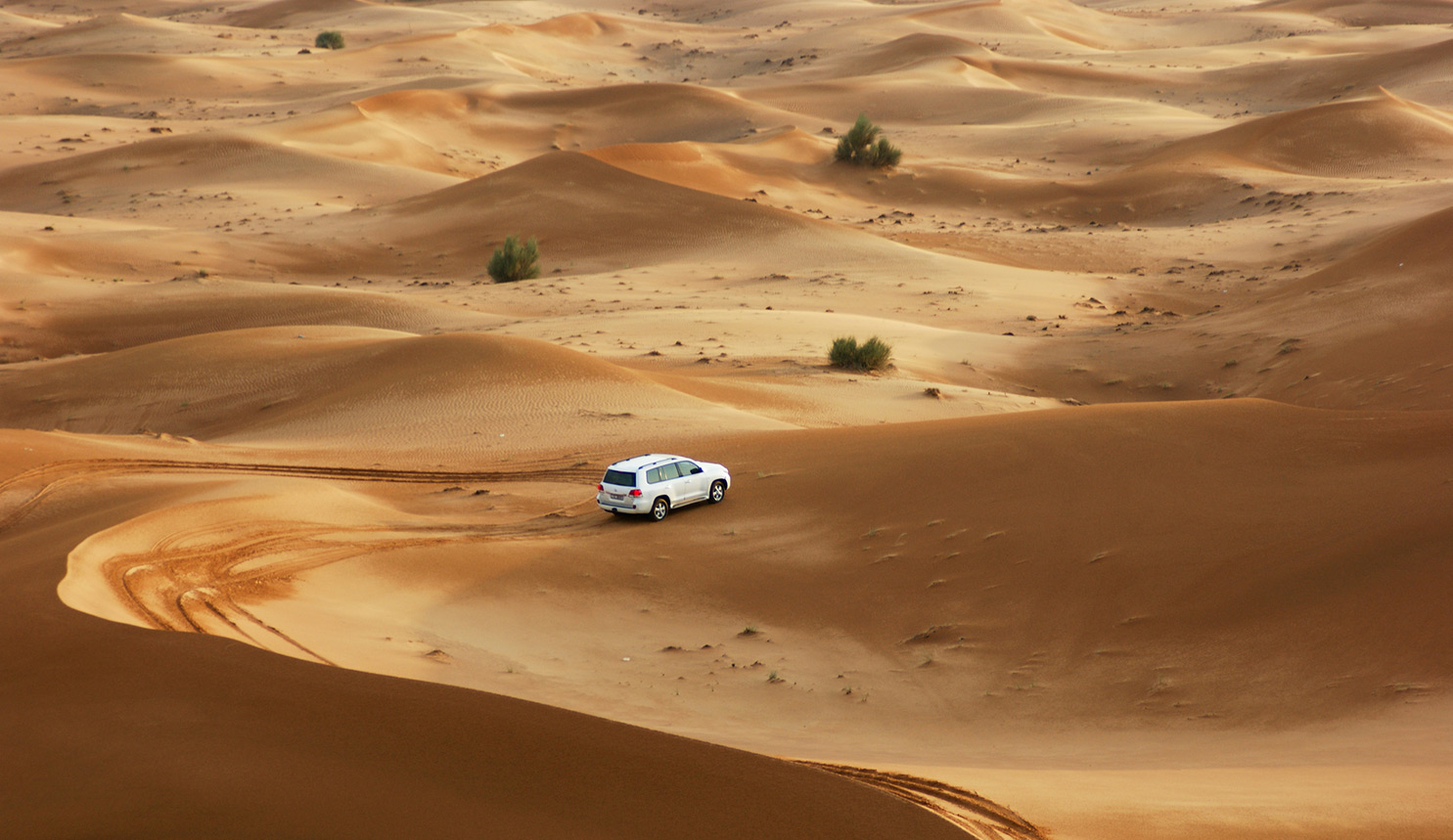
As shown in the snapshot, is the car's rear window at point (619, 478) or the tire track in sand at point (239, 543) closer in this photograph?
the tire track in sand at point (239, 543)

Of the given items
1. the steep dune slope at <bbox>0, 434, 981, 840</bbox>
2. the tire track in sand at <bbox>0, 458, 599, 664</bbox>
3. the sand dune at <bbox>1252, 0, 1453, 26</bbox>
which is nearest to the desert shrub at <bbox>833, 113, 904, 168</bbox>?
the tire track in sand at <bbox>0, 458, 599, 664</bbox>

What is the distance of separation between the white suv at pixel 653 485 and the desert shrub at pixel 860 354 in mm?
9521

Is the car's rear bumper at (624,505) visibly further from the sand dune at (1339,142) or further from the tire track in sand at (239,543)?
the sand dune at (1339,142)

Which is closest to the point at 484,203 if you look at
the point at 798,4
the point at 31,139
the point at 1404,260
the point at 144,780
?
the point at 31,139

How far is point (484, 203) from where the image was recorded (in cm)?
4028

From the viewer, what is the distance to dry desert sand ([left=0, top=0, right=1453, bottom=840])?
673 cm

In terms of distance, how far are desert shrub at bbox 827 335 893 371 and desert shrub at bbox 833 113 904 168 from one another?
24.8m

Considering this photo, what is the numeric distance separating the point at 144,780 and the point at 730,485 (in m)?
11.5

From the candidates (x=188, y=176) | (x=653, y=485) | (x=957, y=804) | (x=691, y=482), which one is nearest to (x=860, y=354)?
(x=691, y=482)

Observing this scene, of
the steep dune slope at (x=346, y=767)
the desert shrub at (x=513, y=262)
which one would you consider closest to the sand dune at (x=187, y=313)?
the desert shrub at (x=513, y=262)

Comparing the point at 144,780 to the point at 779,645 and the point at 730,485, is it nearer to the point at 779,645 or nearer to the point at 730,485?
the point at 779,645

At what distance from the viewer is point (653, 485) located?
15570mm

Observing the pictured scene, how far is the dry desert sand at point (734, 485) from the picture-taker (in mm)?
6734

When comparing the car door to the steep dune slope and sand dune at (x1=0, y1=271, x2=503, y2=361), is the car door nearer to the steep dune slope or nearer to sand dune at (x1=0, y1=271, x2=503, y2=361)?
the steep dune slope
